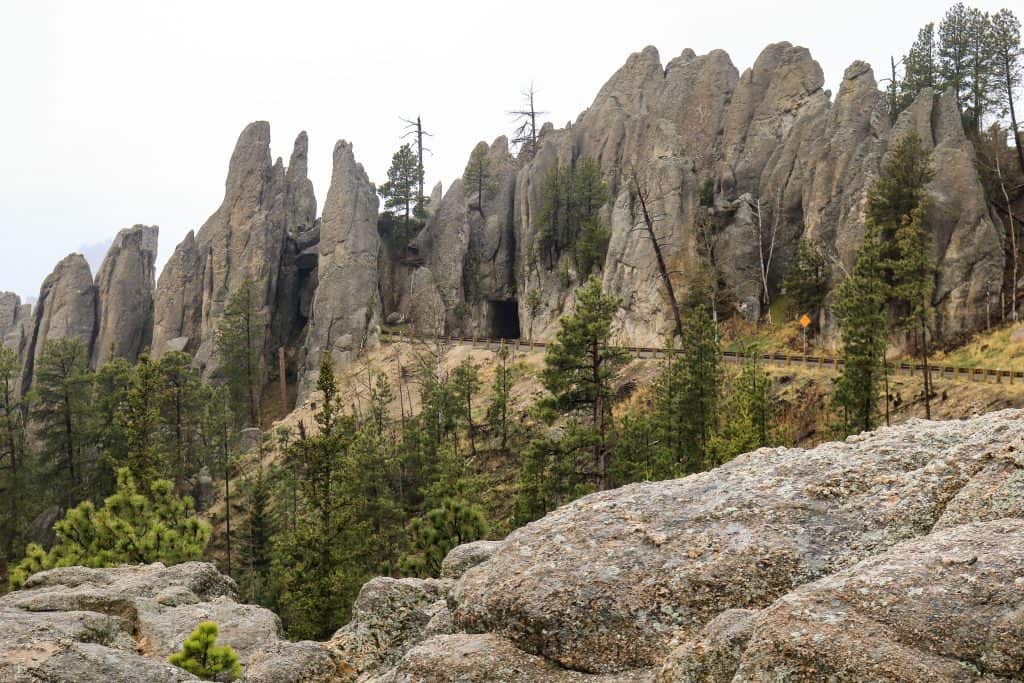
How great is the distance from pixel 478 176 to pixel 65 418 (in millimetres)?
48665

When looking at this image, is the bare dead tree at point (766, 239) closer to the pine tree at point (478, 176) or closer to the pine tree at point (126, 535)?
the pine tree at point (478, 176)

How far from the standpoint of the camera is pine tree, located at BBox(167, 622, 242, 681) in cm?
1231

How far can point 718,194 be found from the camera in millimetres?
65625

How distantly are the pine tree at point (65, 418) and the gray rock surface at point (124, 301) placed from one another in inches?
1181

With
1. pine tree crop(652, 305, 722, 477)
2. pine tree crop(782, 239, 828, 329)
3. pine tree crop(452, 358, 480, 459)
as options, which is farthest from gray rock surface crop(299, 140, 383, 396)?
pine tree crop(652, 305, 722, 477)

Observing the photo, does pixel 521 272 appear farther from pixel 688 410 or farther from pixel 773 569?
pixel 773 569

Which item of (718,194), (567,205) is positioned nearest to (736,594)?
(718,194)

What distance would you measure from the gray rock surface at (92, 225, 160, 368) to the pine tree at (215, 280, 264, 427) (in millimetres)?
16727

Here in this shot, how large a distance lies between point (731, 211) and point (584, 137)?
85.2 ft

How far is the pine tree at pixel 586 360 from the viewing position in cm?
2998

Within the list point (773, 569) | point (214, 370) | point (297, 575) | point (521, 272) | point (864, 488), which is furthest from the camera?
point (521, 272)

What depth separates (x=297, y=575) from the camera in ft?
99.2

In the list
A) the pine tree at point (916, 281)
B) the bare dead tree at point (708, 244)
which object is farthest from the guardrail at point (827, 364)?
the bare dead tree at point (708, 244)

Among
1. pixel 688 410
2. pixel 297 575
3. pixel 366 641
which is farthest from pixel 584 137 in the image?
pixel 366 641
